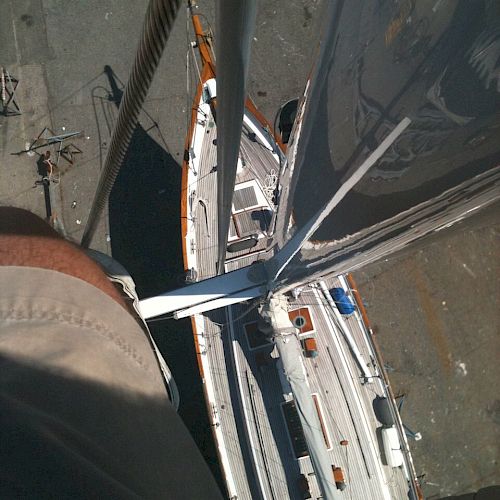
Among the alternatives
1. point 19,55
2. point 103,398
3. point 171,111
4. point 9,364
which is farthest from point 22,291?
point 19,55

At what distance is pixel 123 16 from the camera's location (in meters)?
6.42

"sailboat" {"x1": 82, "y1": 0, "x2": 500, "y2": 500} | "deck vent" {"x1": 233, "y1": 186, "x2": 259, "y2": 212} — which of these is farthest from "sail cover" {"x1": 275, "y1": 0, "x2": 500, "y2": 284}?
"deck vent" {"x1": 233, "y1": 186, "x2": 259, "y2": 212}

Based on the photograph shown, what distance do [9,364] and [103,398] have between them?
0.71 feet

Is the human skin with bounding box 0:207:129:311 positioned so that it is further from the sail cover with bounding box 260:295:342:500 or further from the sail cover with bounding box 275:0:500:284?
the sail cover with bounding box 260:295:342:500

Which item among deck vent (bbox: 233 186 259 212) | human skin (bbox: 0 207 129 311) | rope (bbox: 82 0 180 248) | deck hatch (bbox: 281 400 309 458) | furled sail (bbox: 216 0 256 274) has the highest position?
deck vent (bbox: 233 186 259 212)

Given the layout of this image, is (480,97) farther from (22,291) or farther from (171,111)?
(171,111)

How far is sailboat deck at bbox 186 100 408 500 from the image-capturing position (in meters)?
4.49

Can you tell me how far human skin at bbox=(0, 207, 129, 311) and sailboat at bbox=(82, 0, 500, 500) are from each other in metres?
0.69

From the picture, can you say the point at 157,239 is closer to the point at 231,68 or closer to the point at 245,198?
the point at 245,198

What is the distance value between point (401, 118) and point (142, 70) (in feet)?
2.96

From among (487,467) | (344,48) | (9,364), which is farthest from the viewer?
(487,467)

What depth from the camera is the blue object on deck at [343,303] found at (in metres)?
4.83

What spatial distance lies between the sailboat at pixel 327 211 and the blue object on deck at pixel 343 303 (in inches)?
0.6

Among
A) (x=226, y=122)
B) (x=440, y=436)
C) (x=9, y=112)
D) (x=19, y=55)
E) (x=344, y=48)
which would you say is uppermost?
(x=19, y=55)
